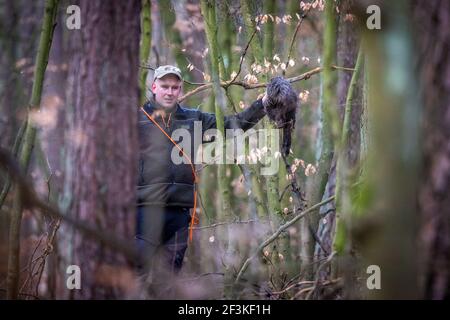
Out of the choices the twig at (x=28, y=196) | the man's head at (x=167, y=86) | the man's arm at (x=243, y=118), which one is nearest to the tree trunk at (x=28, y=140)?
the man's head at (x=167, y=86)

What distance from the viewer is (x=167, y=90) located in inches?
214

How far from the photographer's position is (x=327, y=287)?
4.04 meters

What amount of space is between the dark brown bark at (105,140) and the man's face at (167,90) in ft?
6.31

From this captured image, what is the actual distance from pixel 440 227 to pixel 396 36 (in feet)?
2.95

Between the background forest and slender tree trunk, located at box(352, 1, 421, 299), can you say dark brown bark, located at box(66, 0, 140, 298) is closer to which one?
the background forest

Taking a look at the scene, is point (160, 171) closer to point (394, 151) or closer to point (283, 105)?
point (283, 105)

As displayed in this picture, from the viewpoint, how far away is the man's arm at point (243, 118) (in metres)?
5.39

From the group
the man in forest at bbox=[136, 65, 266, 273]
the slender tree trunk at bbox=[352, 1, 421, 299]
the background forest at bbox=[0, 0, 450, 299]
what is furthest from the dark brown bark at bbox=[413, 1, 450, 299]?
the man in forest at bbox=[136, 65, 266, 273]

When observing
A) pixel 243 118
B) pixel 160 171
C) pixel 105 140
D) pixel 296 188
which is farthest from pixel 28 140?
pixel 296 188

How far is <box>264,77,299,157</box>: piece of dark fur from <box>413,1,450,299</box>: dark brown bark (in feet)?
7.20

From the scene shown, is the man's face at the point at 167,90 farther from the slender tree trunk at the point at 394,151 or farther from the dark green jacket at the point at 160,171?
the slender tree trunk at the point at 394,151

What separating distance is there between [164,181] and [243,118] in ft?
3.10
